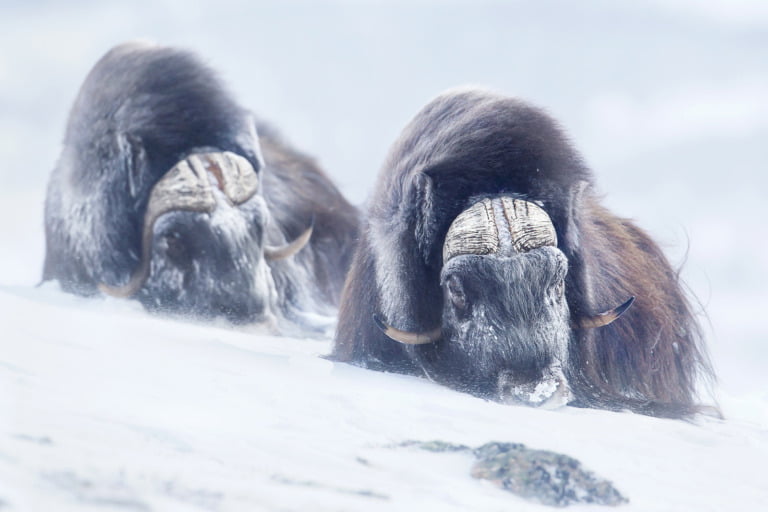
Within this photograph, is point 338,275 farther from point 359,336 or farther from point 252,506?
point 252,506

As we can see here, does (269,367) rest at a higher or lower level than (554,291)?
lower

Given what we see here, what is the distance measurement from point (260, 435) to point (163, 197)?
260 cm

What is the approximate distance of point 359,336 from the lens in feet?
14.3

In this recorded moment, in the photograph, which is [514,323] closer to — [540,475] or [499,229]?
[499,229]

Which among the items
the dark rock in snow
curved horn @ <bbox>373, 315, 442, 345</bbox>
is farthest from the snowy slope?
curved horn @ <bbox>373, 315, 442, 345</bbox>

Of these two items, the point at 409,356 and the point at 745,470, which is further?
the point at 409,356

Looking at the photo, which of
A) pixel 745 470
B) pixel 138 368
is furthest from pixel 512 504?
pixel 138 368

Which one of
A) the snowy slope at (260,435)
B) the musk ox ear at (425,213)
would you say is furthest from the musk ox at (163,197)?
the musk ox ear at (425,213)

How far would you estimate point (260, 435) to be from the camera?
294 centimetres

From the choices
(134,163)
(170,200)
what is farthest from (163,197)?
(134,163)

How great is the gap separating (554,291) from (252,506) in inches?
63.4

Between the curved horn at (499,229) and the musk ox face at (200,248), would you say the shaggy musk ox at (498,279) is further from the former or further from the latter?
the musk ox face at (200,248)

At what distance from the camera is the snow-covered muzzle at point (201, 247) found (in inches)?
208

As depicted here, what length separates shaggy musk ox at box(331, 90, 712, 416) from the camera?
3.75 m
